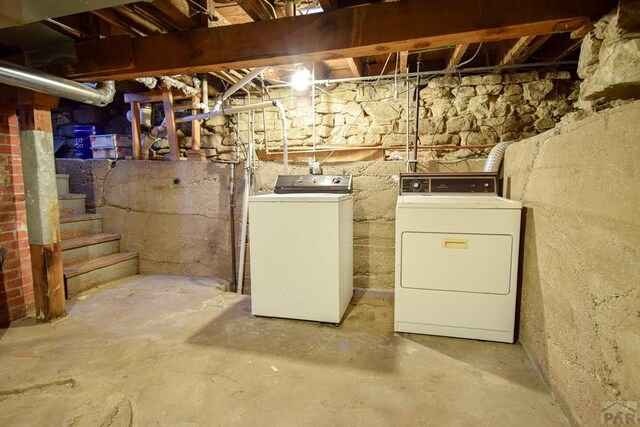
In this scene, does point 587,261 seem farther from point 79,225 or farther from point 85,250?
point 79,225

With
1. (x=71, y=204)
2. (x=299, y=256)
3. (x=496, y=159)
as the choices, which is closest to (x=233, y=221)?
(x=299, y=256)

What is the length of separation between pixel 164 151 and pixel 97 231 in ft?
4.41

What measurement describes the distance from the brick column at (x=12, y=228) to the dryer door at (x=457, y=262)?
2764 mm

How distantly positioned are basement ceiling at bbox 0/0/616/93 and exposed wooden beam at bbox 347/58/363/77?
91cm

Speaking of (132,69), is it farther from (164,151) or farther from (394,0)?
(164,151)

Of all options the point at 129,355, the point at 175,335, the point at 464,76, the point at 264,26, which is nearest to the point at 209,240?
the point at 175,335

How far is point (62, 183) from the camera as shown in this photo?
3.51 metres

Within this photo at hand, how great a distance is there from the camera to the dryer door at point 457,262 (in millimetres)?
1869

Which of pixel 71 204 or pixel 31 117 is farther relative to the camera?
pixel 71 204

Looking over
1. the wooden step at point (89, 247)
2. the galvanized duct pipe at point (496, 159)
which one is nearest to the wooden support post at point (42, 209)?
the wooden step at point (89, 247)

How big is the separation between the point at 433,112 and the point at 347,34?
242 centimetres

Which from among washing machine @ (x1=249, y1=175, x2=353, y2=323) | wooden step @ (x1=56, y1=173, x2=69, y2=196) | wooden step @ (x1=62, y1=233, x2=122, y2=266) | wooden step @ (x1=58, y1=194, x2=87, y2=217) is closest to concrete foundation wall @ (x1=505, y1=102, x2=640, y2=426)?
washing machine @ (x1=249, y1=175, x2=353, y2=323)

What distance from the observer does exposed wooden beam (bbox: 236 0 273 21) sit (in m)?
1.76

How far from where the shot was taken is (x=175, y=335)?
6.88ft
